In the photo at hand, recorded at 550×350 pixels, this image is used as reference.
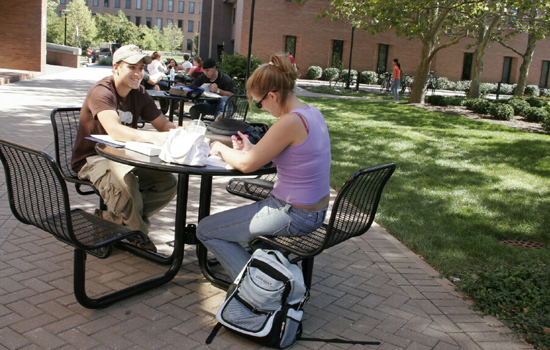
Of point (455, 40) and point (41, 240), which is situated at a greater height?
point (455, 40)

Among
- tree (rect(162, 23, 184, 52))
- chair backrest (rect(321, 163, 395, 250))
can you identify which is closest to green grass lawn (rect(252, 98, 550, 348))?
chair backrest (rect(321, 163, 395, 250))

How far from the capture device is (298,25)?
39812 millimetres

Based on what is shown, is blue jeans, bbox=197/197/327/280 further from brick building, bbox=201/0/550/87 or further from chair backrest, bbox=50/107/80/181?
brick building, bbox=201/0/550/87

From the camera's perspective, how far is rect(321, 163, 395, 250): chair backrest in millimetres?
3311

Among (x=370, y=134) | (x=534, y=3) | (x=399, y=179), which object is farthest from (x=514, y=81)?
(x=399, y=179)

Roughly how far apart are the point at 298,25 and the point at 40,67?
19483 millimetres

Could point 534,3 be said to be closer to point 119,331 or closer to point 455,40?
point 455,40

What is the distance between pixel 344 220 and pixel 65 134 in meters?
2.65

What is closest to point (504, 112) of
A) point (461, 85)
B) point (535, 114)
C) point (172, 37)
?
point (535, 114)

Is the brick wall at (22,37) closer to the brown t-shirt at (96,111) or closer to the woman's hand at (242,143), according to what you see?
the brown t-shirt at (96,111)

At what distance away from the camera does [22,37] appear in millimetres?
→ 25406

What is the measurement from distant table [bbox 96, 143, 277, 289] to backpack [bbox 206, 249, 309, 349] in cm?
60

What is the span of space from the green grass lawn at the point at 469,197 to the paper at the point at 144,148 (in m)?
2.50

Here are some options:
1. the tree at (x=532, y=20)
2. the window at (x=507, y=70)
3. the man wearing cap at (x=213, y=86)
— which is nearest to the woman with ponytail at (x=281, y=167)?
the man wearing cap at (x=213, y=86)
